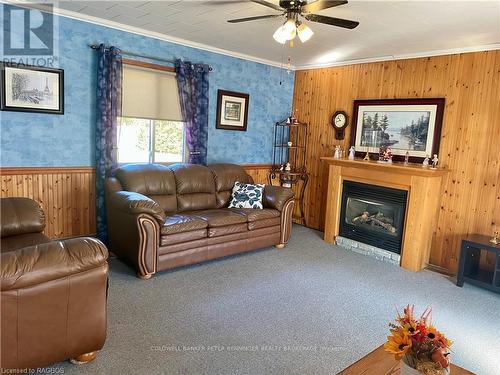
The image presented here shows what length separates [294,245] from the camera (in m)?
4.90

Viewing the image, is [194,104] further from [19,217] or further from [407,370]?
[407,370]

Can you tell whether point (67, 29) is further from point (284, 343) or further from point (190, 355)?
point (284, 343)

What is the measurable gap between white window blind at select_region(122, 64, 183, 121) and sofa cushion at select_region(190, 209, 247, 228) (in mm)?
1404

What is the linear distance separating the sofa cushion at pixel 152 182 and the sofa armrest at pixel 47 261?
202cm

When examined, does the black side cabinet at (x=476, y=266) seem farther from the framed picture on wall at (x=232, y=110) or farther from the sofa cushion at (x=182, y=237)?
the framed picture on wall at (x=232, y=110)

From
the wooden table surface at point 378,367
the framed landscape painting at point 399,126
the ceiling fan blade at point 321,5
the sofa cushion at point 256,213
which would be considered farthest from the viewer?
the framed landscape painting at point 399,126

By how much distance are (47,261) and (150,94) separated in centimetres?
310

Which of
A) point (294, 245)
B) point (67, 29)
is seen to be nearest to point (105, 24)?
point (67, 29)

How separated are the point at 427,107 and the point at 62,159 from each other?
435cm

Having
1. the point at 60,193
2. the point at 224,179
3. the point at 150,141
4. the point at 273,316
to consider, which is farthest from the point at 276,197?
the point at 60,193

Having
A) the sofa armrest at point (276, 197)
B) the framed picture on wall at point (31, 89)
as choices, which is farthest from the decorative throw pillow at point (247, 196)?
the framed picture on wall at point (31, 89)

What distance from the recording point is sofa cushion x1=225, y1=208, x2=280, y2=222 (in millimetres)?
4297

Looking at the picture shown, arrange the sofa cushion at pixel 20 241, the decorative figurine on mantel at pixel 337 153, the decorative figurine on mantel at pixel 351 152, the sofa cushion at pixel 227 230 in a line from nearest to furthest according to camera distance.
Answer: the sofa cushion at pixel 20 241 < the sofa cushion at pixel 227 230 < the decorative figurine on mantel at pixel 351 152 < the decorative figurine on mantel at pixel 337 153

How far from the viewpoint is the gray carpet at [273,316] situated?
92.3 inches
